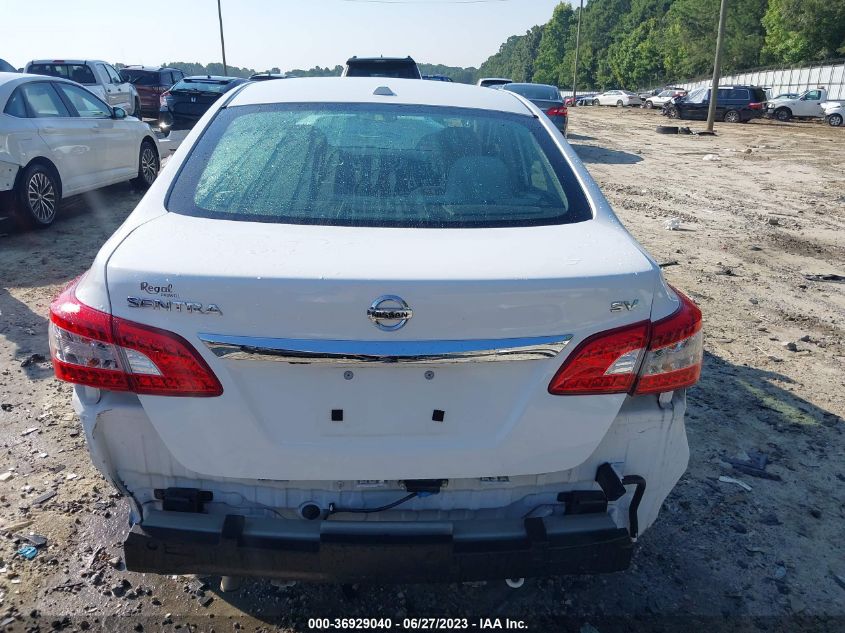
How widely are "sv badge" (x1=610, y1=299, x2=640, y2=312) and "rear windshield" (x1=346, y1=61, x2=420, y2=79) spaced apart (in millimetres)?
12744

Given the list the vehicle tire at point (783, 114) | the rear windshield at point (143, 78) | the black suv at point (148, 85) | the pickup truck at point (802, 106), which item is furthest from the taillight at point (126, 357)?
the vehicle tire at point (783, 114)

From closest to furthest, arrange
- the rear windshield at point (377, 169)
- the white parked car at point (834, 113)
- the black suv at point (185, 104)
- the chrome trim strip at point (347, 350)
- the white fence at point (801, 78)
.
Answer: the chrome trim strip at point (347, 350) < the rear windshield at point (377, 169) < the black suv at point (185, 104) < the white parked car at point (834, 113) < the white fence at point (801, 78)

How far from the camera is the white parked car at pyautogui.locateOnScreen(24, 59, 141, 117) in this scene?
17.5 m

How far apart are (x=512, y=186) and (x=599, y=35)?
117 metres

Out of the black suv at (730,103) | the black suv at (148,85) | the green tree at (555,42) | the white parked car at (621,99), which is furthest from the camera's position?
the green tree at (555,42)

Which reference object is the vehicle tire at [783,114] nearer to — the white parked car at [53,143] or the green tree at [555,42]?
the white parked car at [53,143]

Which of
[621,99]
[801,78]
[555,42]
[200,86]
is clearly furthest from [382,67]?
[555,42]

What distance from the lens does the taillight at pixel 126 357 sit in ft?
6.35

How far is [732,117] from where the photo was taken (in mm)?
33656

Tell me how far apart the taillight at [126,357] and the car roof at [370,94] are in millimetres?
1390

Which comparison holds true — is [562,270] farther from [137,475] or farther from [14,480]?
[14,480]

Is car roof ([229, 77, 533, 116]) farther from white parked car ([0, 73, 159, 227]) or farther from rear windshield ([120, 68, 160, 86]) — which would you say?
rear windshield ([120, 68, 160, 86])

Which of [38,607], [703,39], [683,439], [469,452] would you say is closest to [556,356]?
[469,452]

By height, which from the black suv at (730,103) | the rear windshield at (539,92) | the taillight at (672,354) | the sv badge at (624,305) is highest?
the rear windshield at (539,92)
